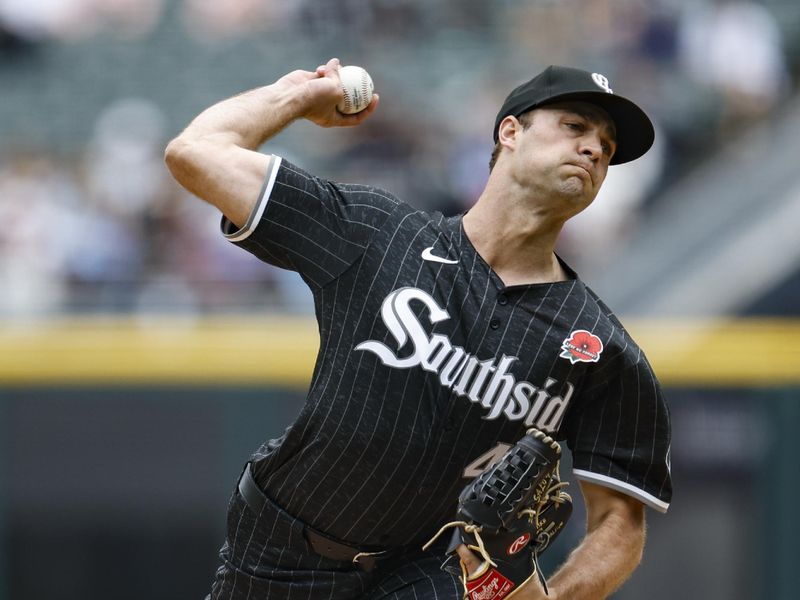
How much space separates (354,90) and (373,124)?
5893mm

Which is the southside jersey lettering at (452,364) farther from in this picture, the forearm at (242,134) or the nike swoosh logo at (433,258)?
the forearm at (242,134)

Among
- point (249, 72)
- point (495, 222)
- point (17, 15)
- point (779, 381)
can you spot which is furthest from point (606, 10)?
point (495, 222)

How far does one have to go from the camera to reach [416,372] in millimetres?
3484

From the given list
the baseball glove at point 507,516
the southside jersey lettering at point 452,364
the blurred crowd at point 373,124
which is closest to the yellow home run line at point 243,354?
the blurred crowd at point 373,124

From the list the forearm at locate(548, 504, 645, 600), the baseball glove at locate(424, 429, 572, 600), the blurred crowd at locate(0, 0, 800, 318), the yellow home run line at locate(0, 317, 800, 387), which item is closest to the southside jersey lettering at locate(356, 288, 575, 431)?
the baseball glove at locate(424, 429, 572, 600)

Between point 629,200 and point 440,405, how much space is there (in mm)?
5600

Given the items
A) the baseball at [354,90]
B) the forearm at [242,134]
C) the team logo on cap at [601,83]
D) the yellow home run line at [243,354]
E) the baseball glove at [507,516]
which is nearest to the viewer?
the baseball glove at [507,516]

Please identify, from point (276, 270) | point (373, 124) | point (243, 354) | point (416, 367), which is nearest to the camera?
point (416, 367)

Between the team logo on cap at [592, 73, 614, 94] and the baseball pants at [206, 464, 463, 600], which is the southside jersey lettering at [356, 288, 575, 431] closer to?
the baseball pants at [206, 464, 463, 600]

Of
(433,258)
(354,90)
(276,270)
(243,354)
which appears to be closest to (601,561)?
(433,258)

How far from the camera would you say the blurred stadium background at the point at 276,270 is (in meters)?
7.33

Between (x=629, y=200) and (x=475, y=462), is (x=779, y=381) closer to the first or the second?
(x=629, y=200)

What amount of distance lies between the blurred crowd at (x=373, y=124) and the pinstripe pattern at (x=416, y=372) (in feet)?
15.9

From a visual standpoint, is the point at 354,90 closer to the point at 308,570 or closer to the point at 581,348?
the point at 581,348
